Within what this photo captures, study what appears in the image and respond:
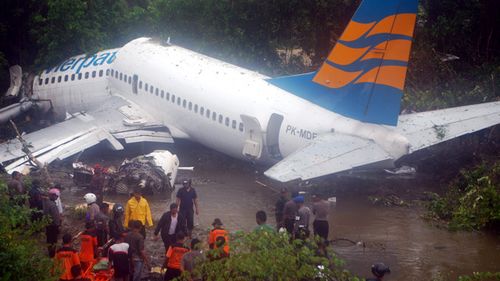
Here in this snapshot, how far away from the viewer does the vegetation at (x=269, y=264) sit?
9453mm

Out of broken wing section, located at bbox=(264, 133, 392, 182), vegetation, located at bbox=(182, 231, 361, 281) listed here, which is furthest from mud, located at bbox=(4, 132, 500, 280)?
vegetation, located at bbox=(182, 231, 361, 281)

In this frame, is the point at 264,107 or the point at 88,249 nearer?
the point at 88,249

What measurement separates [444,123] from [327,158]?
165 inches

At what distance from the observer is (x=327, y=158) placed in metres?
17.1

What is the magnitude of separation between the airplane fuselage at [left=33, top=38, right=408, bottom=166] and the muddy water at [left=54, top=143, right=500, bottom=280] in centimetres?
103

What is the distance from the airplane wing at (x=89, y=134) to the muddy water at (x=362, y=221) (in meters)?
1.01

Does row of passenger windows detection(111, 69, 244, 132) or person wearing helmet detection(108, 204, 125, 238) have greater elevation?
row of passenger windows detection(111, 69, 244, 132)

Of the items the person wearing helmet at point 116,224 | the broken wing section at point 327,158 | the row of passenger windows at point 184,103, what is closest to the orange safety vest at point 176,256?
the person wearing helmet at point 116,224

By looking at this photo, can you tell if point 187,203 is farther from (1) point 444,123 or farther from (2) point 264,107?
(1) point 444,123

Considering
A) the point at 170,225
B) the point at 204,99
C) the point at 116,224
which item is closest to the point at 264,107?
the point at 204,99

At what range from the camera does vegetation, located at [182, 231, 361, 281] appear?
9453 mm

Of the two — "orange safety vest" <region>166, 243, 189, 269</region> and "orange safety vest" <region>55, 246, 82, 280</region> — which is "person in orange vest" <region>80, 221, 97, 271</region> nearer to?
"orange safety vest" <region>55, 246, 82, 280</region>

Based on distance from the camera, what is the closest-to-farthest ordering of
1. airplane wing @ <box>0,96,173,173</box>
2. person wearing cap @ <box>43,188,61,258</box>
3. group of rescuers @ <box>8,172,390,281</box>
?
group of rescuers @ <box>8,172,390,281</box>, person wearing cap @ <box>43,188,61,258</box>, airplane wing @ <box>0,96,173,173</box>

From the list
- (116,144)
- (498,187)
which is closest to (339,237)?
(498,187)
